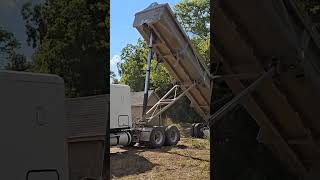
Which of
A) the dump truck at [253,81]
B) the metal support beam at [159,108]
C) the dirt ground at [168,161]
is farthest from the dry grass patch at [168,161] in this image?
the metal support beam at [159,108]

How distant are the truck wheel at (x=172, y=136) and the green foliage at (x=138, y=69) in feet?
0.92

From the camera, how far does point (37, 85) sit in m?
2.27

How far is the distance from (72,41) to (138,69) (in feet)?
2.62

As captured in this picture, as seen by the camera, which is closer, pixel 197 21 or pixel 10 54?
pixel 10 54

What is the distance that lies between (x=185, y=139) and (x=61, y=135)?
1207mm

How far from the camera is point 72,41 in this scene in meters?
2.47

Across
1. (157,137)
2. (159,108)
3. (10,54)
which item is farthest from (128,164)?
(10,54)

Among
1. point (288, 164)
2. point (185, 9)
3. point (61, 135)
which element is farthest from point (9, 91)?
point (288, 164)

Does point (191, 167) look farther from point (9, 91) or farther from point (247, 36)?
point (9, 91)

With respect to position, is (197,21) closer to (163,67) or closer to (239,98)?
(163,67)

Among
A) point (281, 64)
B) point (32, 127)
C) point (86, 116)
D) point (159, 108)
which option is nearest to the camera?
point (32, 127)

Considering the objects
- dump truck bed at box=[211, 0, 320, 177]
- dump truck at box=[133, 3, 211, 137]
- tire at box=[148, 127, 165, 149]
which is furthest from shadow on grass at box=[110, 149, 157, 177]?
dump truck bed at box=[211, 0, 320, 177]

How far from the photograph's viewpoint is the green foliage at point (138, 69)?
306cm

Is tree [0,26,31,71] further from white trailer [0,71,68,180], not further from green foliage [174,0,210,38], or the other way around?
green foliage [174,0,210,38]
